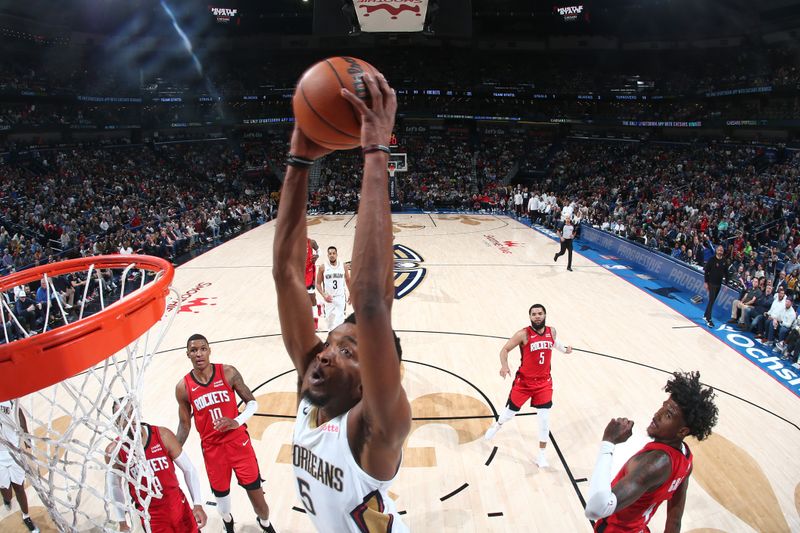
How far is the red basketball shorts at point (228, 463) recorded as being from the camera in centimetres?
392

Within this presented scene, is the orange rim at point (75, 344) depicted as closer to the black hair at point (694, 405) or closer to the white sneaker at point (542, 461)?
the black hair at point (694, 405)

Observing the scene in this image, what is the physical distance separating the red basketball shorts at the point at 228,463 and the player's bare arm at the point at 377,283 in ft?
10.1

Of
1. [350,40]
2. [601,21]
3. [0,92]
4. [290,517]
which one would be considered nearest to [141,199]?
[0,92]

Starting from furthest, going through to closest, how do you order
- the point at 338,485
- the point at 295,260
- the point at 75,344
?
the point at 75,344 → the point at 295,260 → the point at 338,485

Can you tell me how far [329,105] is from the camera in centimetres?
154

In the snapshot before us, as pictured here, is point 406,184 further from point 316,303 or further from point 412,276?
point 316,303

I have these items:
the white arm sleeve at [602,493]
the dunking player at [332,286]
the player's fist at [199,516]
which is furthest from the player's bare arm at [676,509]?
the dunking player at [332,286]

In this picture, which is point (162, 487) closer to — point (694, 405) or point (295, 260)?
point (295, 260)

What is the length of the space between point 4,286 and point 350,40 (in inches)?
1344

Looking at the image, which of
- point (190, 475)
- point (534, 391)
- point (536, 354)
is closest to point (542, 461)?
point (534, 391)

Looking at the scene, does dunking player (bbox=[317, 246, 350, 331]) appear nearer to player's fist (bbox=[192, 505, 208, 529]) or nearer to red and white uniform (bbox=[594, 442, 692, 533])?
player's fist (bbox=[192, 505, 208, 529])

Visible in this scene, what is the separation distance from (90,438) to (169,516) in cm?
189

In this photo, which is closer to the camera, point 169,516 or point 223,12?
point 169,516

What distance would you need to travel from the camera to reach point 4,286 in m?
2.91
